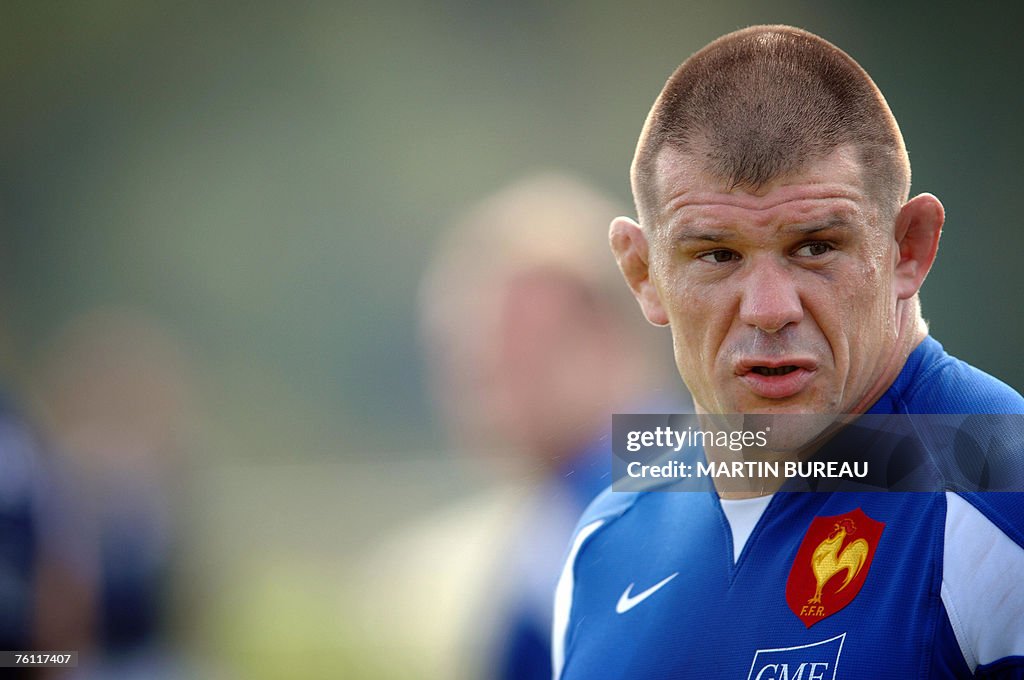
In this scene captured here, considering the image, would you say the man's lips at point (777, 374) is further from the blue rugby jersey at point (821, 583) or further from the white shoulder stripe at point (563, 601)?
the white shoulder stripe at point (563, 601)

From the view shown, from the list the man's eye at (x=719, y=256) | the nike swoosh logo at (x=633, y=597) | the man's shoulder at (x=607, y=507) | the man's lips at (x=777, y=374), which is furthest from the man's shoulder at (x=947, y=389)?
the man's shoulder at (x=607, y=507)

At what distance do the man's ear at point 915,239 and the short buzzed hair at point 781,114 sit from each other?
25mm

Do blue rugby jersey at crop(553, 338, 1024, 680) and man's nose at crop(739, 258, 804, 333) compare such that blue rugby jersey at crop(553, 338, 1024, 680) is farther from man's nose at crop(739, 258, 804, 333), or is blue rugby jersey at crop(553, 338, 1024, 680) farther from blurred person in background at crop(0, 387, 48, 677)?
blurred person in background at crop(0, 387, 48, 677)

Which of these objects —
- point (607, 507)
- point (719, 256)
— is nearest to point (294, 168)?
point (607, 507)

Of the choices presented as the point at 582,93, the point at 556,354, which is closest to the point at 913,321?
the point at 556,354

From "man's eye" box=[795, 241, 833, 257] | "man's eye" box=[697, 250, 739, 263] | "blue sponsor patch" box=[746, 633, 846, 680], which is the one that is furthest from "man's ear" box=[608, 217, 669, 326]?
"blue sponsor patch" box=[746, 633, 846, 680]

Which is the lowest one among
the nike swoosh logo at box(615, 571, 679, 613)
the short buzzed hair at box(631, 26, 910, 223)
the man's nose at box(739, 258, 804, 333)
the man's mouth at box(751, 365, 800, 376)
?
the nike swoosh logo at box(615, 571, 679, 613)

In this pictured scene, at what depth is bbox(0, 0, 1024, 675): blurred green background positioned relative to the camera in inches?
214

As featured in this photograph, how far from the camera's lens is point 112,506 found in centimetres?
344

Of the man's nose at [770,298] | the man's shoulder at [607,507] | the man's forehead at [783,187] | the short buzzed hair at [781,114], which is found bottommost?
the man's shoulder at [607,507]

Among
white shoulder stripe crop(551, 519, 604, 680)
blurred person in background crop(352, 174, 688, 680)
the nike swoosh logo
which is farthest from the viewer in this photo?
blurred person in background crop(352, 174, 688, 680)

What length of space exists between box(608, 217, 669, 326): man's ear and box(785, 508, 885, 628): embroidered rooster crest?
382 millimetres

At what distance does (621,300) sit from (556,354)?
0.80 ft

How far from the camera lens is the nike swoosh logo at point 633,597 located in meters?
1.65
